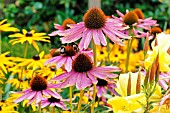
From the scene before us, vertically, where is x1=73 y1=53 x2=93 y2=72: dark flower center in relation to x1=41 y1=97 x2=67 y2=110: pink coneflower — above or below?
above

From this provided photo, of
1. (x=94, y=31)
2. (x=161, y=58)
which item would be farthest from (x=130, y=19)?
(x=161, y=58)

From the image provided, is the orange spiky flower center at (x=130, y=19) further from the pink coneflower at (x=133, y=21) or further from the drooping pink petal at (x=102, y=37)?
the drooping pink petal at (x=102, y=37)

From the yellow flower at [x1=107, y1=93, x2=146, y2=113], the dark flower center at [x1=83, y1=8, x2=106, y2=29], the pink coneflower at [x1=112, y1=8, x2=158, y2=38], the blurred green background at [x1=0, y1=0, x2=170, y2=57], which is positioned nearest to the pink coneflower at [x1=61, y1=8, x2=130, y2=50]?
the dark flower center at [x1=83, y1=8, x2=106, y2=29]

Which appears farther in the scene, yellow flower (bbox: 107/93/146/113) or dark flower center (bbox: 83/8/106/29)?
dark flower center (bbox: 83/8/106/29)

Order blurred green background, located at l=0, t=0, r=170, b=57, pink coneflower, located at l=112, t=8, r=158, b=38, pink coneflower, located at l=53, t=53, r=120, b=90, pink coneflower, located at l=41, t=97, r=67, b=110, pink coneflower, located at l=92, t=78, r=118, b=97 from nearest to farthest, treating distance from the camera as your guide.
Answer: pink coneflower, located at l=53, t=53, r=120, b=90, pink coneflower, located at l=41, t=97, r=67, b=110, pink coneflower, located at l=92, t=78, r=118, b=97, pink coneflower, located at l=112, t=8, r=158, b=38, blurred green background, located at l=0, t=0, r=170, b=57

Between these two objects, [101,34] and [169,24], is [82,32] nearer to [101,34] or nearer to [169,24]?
[101,34]

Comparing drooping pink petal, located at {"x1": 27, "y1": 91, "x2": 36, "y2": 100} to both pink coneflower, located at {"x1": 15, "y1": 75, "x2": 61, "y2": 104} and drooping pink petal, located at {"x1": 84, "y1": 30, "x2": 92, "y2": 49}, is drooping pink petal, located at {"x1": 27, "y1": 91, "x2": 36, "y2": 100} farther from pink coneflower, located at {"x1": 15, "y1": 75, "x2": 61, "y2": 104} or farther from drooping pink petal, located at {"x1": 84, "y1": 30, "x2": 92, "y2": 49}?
drooping pink petal, located at {"x1": 84, "y1": 30, "x2": 92, "y2": 49}

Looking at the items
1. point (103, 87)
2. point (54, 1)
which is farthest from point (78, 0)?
point (103, 87)

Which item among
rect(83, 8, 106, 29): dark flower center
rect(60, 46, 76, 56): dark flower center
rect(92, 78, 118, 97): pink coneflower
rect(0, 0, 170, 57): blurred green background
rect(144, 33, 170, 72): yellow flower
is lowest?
rect(0, 0, 170, 57): blurred green background

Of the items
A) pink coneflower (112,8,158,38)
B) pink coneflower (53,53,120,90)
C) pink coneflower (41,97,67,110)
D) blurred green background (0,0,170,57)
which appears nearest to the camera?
pink coneflower (53,53,120,90)
